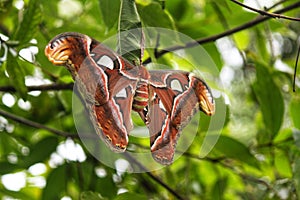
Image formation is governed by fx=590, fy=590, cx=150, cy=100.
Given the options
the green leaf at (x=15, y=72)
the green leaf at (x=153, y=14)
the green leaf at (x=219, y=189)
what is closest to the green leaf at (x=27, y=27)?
the green leaf at (x=15, y=72)

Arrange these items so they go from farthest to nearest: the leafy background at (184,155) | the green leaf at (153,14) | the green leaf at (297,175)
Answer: the leafy background at (184,155) < the green leaf at (297,175) < the green leaf at (153,14)

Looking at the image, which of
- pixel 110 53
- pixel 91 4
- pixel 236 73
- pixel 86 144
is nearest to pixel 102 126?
pixel 110 53

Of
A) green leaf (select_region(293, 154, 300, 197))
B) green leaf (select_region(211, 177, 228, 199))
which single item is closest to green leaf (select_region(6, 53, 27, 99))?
green leaf (select_region(293, 154, 300, 197))

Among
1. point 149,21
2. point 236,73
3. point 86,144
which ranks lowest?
point 236,73

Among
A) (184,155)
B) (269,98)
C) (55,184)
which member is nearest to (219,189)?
(184,155)

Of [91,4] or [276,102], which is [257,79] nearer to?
[276,102]

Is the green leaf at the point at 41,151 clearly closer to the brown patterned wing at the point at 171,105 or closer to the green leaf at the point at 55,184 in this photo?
the green leaf at the point at 55,184

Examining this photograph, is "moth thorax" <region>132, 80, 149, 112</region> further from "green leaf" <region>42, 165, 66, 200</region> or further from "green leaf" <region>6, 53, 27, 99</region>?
"green leaf" <region>42, 165, 66, 200</region>
